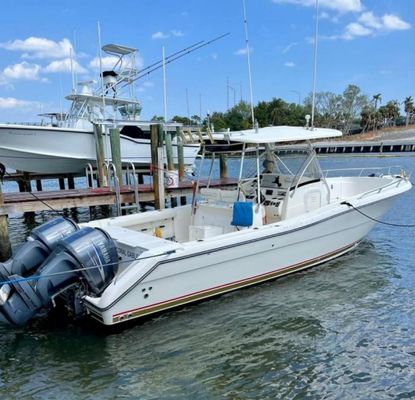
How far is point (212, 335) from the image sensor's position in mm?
5539

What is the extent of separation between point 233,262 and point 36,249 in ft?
9.10

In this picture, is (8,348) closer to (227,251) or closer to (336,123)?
(227,251)

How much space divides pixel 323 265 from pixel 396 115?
329ft

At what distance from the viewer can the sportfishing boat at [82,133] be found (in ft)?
48.6

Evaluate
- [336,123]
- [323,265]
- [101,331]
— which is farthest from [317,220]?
[336,123]

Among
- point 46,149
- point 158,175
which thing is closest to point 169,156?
point 158,175

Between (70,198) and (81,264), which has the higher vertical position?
(70,198)

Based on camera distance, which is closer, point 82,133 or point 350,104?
point 82,133

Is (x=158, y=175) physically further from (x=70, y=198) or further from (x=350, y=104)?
(x=350, y=104)

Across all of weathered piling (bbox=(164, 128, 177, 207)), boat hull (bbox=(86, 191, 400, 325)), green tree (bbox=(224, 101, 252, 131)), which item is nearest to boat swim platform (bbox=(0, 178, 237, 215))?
weathered piling (bbox=(164, 128, 177, 207))

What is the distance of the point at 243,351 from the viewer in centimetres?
511

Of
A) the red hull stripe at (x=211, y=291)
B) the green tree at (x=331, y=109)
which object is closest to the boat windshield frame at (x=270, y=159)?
the red hull stripe at (x=211, y=291)

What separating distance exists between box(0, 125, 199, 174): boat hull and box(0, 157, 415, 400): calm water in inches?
414

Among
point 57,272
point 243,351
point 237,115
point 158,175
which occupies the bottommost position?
point 243,351
